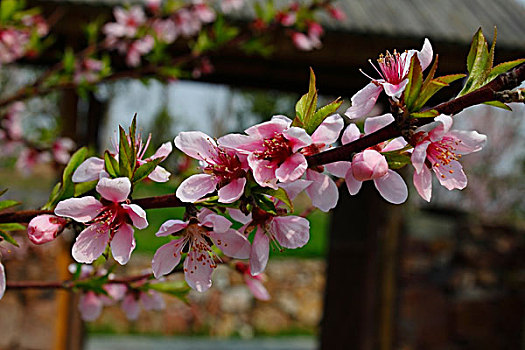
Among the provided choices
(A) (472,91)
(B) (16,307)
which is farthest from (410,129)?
(B) (16,307)

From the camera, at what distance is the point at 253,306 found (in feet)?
23.3

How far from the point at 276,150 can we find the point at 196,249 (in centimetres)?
15

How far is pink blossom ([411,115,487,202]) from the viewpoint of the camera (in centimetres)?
56

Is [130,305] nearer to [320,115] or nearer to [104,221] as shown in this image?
[104,221]

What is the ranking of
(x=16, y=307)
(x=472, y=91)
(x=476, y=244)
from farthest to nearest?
1. (x=476, y=244)
2. (x=16, y=307)
3. (x=472, y=91)

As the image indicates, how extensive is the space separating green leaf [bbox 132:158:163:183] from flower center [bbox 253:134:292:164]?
0.10m

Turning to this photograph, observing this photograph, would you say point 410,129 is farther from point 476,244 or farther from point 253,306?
point 253,306

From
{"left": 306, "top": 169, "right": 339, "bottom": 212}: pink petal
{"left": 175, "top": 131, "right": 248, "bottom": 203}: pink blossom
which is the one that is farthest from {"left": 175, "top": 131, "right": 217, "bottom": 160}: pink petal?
{"left": 306, "top": 169, "right": 339, "bottom": 212}: pink petal

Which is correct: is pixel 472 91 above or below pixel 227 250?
above

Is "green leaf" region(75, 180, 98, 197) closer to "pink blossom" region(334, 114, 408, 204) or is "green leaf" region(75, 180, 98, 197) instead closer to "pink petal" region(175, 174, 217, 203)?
"pink petal" region(175, 174, 217, 203)

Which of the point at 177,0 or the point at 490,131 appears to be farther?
the point at 490,131

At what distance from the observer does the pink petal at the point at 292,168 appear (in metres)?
0.55

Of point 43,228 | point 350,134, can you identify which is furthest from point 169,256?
point 350,134

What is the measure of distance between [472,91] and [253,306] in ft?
22.2
